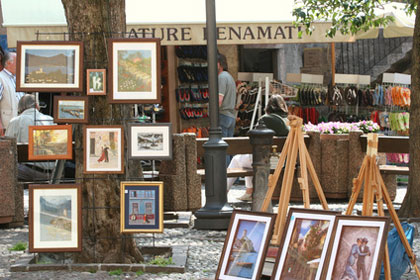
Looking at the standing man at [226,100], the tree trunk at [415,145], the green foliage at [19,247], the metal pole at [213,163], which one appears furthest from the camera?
the standing man at [226,100]

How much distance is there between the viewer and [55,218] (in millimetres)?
7141

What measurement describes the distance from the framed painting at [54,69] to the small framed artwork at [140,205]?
3.15 feet

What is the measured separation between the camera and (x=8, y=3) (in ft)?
43.5

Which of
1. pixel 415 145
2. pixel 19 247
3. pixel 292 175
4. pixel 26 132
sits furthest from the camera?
pixel 26 132

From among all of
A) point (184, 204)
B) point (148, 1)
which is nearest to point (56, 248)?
point (184, 204)

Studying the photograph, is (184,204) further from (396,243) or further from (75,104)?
(396,243)

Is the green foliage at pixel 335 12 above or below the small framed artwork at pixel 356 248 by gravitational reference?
above

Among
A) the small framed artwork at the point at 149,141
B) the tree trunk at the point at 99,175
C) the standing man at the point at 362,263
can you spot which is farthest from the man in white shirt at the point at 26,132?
the standing man at the point at 362,263

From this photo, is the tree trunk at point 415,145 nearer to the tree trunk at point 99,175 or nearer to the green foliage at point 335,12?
the green foliage at point 335,12

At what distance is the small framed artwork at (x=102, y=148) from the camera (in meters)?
7.14

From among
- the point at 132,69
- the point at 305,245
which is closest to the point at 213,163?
the point at 132,69

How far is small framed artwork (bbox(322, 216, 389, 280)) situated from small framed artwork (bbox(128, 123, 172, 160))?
6.95 feet

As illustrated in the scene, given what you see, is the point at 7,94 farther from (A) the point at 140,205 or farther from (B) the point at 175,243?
(A) the point at 140,205

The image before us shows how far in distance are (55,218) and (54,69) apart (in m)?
1.24
